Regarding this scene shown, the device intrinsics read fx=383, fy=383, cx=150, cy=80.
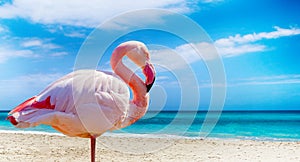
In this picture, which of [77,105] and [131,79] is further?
[131,79]

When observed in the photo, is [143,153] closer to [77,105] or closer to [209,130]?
[77,105]

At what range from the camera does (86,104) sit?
181 inches

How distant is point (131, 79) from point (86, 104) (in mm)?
912

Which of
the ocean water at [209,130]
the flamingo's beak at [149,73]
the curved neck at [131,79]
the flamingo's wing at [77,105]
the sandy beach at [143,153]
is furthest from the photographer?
the ocean water at [209,130]

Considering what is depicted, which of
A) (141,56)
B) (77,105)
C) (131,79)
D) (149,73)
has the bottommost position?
(77,105)

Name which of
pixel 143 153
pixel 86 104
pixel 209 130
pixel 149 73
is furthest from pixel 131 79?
pixel 209 130

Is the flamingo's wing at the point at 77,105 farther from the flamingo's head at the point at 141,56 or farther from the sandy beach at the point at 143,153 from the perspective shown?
the sandy beach at the point at 143,153

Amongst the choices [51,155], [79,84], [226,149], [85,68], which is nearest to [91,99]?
[79,84]

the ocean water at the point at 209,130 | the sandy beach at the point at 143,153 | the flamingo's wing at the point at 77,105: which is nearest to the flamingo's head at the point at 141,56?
the flamingo's wing at the point at 77,105

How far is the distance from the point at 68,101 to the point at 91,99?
273mm

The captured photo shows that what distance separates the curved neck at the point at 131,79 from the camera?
524 cm

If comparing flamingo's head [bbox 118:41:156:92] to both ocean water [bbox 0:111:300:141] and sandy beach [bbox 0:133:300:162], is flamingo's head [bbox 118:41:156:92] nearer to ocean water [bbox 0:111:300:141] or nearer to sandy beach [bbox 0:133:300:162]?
ocean water [bbox 0:111:300:141]

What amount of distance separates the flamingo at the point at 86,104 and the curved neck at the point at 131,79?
→ 69 millimetres

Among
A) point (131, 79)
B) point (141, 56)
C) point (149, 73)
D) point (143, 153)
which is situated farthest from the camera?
point (143, 153)
